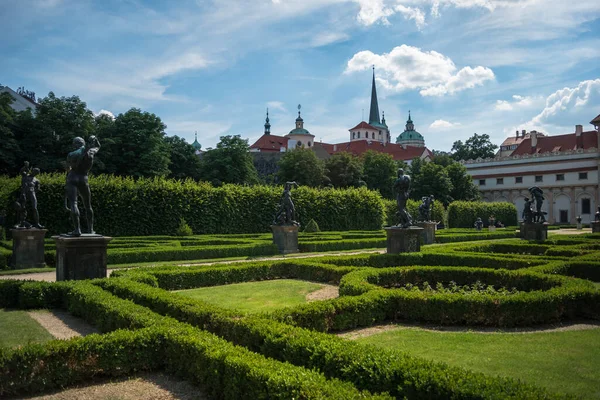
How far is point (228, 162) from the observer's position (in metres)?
52.8

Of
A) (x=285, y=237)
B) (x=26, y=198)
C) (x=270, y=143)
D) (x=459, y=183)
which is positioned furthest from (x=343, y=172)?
(x=26, y=198)

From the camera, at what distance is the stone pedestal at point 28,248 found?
50.0 feet

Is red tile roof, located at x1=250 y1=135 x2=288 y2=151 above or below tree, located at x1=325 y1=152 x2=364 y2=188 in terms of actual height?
above

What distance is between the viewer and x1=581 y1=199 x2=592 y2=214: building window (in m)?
61.1

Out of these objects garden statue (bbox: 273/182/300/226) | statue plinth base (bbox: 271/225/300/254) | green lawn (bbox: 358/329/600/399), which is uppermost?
garden statue (bbox: 273/182/300/226)

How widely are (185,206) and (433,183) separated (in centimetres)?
4134

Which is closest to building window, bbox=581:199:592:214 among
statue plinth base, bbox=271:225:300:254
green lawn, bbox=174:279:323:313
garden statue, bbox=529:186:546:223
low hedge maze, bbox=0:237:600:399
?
garden statue, bbox=529:186:546:223

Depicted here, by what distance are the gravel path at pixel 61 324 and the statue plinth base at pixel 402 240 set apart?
10.1 metres

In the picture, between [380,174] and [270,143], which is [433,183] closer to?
[380,174]

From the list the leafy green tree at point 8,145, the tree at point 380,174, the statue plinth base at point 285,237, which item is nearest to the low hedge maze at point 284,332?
the statue plinth base at point 285,237

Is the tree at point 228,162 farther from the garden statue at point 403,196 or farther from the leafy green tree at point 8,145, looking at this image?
the garden statue at point 403,196

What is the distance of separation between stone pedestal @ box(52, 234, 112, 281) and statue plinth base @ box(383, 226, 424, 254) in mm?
9031

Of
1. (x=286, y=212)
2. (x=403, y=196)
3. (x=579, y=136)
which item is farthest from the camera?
(x=579, y=136)

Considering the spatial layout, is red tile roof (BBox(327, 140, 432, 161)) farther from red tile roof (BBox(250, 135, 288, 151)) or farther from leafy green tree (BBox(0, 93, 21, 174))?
leafy green tree (BBox(0, 93, 21, 174))
